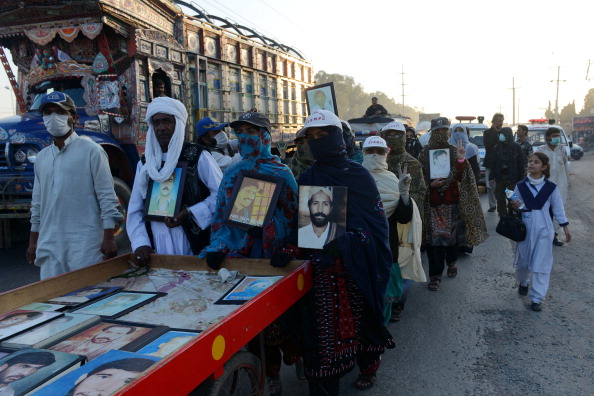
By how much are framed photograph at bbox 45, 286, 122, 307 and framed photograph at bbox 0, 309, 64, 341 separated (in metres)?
0.17

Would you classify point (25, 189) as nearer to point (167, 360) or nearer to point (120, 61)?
point (120, 61)

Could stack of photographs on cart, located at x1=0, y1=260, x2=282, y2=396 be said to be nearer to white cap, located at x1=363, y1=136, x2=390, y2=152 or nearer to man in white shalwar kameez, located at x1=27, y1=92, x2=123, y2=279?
man in white shalwar kameez, located at x1=27, y1=92, x2=123, y2=279

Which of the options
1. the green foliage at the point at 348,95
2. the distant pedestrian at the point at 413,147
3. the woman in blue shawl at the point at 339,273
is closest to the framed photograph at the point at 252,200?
the woman in blue shawl at the point at 339,273

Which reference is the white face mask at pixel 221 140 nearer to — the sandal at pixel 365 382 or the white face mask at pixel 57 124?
the white face mask at pixel 57 124

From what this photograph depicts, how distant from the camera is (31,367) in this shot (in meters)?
1.46

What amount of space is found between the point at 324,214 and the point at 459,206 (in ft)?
10.3

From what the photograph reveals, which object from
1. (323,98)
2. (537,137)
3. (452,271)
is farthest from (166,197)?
(537,137)

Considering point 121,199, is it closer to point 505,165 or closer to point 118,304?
point 118,304

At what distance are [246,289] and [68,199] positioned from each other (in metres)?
1.60

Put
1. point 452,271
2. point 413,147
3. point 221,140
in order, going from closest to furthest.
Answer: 1. point 452,271
2. point 221,140
3. point 413,147

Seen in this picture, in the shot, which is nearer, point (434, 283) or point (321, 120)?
point (321, 120)

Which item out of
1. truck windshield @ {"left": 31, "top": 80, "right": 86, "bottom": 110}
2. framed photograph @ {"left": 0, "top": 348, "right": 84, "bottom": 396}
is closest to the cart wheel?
→ framed photograph @ {"left": 0, "top": 348, "right": 84, "bottom": 396}

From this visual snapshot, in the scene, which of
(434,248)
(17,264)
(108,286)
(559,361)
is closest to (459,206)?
(434,248)

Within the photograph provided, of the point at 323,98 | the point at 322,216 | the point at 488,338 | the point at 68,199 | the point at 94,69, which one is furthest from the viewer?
the point at 94,69
